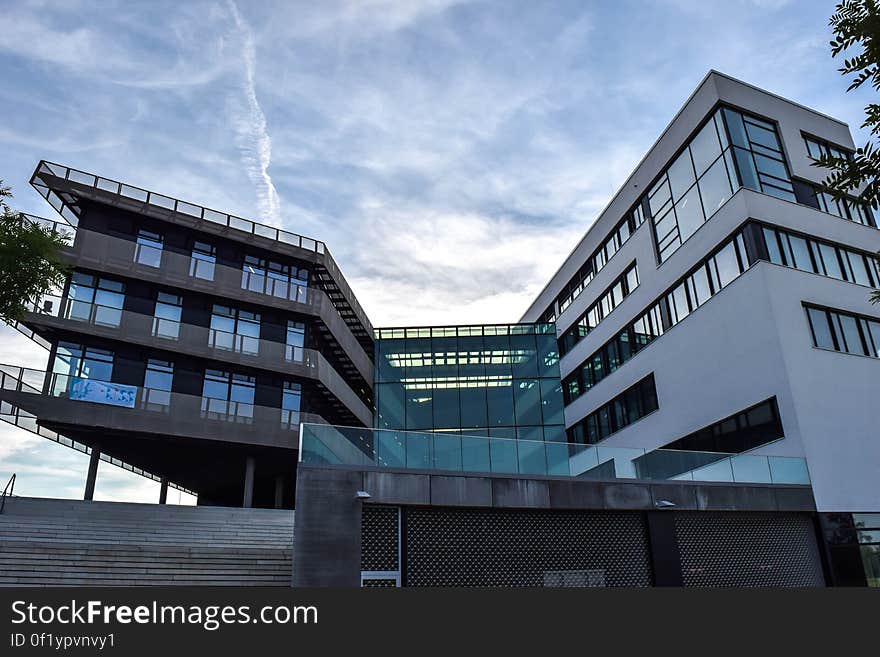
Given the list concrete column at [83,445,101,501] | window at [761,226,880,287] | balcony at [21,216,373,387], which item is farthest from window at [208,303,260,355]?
window at [761,226,880,287]

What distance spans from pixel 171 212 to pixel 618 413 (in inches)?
907

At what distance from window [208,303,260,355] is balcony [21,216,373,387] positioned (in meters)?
0.86

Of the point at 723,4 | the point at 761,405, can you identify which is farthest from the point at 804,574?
the point at 723,4

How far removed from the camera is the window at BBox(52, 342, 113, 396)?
23.4 metres

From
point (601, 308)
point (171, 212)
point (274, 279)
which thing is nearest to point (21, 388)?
point (171, 212)

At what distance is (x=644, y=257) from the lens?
28516 millimetres

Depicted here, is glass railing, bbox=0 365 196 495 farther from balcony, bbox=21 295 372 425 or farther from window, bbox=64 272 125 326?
window, bbox=64 272 125 326

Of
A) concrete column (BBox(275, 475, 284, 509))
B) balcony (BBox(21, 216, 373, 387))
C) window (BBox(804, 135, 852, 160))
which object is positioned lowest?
concrete column (BBox(275, 475, 284, 509))

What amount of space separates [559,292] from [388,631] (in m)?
33.5

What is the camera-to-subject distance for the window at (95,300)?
2456 cm

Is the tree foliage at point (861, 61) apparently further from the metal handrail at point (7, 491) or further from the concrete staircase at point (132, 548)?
the metal handrail at point (7, 491)

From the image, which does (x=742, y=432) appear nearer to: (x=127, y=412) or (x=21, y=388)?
(x=127, y=412)

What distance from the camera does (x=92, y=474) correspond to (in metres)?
24.0

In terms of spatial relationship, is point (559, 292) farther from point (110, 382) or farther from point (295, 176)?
point (110, 382)
